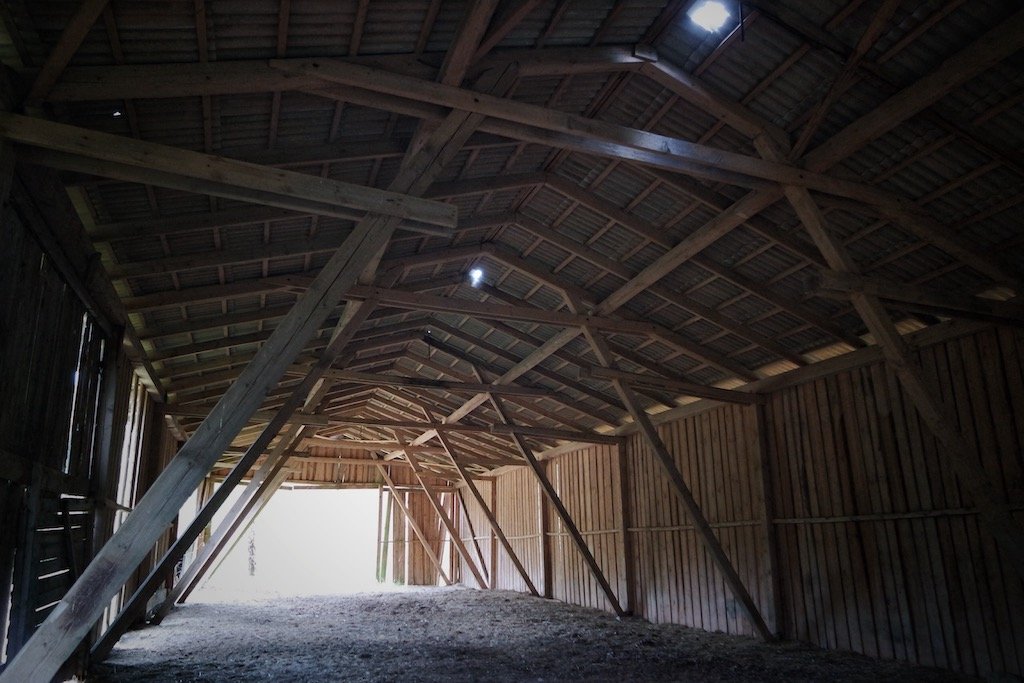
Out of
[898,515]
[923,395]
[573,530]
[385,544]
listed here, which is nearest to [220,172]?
[923,395]

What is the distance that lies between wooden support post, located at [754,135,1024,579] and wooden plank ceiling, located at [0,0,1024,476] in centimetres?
20

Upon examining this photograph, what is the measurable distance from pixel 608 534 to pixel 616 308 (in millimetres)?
6383

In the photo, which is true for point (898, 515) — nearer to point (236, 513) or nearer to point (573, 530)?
point (573, 530)

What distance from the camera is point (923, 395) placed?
233 inches

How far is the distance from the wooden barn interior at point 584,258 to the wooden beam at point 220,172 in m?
0.02

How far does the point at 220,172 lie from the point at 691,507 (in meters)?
7.44

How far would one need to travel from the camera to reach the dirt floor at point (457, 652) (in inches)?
289

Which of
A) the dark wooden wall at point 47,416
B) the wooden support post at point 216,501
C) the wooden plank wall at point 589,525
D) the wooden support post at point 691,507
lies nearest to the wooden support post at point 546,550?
the wooden plank wall at point 589,525

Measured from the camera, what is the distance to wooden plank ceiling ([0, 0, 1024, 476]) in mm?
4730

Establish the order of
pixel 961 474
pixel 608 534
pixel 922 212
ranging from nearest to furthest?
pixel 961 474 < pixel 922 212 < pixel 608 534

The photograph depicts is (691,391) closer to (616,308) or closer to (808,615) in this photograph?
(616,308)

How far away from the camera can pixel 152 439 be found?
11367mm

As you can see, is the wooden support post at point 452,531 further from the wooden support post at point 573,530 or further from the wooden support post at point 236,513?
the wooden support post at point 573,530

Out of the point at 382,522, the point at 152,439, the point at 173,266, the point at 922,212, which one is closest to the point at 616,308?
the point at 922,212
